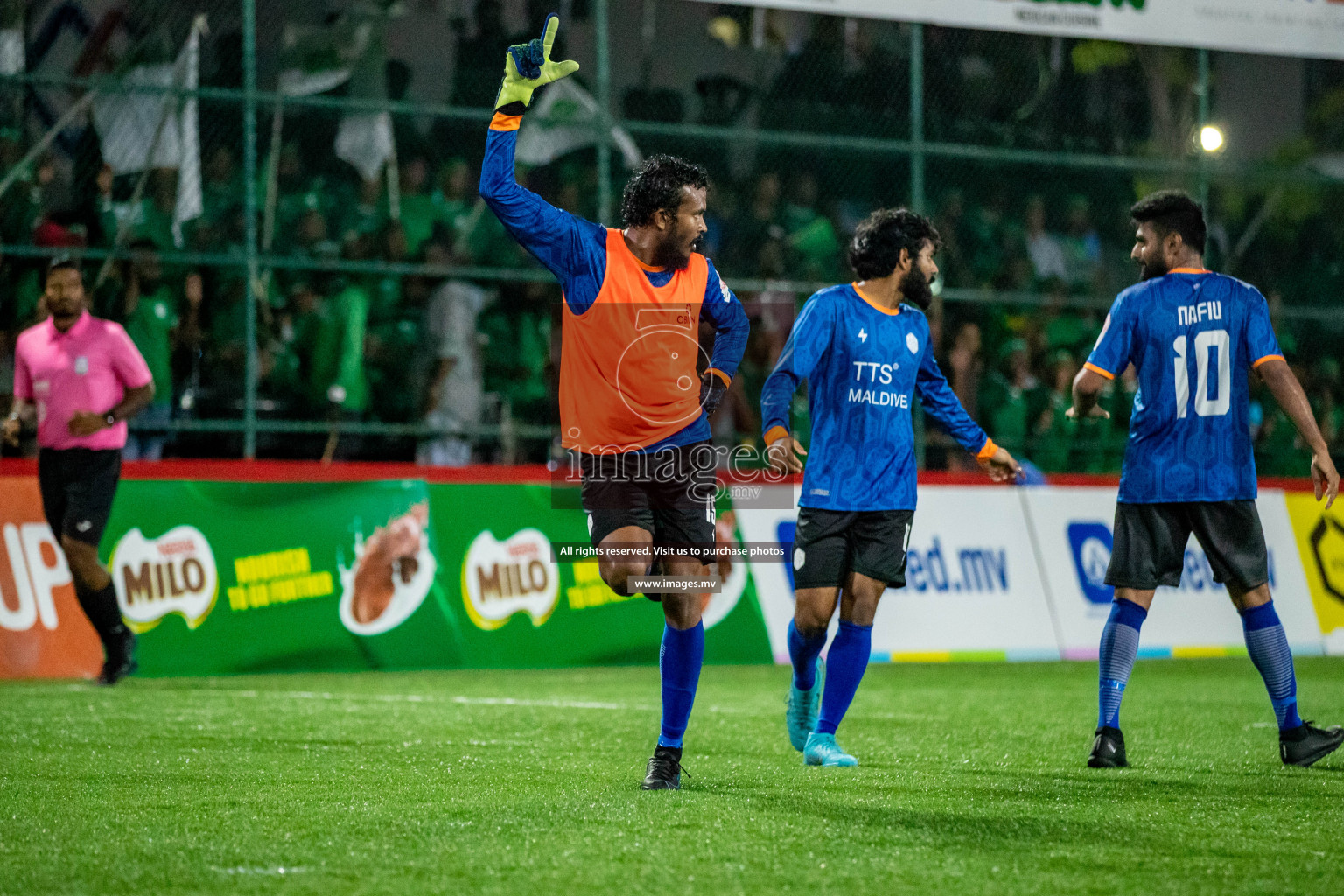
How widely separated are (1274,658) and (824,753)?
1788 mm

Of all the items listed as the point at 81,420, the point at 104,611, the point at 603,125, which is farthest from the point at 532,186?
the point at 104,611

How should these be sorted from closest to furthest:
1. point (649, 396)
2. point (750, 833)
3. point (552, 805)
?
point (750, 833)
point (552, 805)
point (649, 396)

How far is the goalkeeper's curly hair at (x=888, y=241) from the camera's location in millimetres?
6473

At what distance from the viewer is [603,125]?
12844 mm

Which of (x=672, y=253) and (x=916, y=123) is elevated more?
(x=916, y=123)

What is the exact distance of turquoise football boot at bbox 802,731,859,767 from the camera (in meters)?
6.20

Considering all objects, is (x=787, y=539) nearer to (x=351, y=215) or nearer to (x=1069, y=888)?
(x=351, y=215)

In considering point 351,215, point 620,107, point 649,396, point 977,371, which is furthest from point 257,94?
point 649,396

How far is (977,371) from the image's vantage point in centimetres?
1421

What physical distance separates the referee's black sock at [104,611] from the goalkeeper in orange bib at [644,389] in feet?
15.4

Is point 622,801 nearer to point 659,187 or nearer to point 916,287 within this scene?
point 659,187

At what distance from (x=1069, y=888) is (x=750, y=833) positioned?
3.22ft

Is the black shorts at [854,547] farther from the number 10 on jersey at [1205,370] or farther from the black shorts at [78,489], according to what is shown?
the black shorts at [78,489]

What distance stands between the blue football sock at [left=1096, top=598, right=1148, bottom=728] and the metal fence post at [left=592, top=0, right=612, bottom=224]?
683cm
